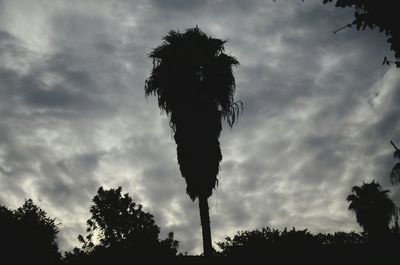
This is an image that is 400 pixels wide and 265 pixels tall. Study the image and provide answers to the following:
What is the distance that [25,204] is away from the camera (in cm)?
2977

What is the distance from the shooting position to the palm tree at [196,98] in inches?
537

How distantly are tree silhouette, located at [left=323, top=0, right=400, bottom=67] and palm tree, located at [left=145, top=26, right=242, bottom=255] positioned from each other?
8.22 meters

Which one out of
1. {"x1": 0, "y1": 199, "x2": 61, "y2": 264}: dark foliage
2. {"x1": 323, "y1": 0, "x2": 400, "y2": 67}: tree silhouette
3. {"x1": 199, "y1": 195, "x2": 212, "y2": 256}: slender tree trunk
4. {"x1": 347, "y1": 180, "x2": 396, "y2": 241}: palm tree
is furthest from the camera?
{"x1": 347, "y1": 180, "x2": 396, "y2": 241}: palm tree

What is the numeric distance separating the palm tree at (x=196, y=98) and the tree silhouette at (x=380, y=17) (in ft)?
27.0

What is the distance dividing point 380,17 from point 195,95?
9.35 metres

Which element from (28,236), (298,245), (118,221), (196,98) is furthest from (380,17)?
(118,221)

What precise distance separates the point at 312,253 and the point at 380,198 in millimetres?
19499

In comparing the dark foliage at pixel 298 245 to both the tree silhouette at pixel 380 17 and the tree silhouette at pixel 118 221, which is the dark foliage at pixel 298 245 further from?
the tree silhouette at pixel 118 221

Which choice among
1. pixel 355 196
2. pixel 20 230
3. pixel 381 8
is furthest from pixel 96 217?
pixel 381 8

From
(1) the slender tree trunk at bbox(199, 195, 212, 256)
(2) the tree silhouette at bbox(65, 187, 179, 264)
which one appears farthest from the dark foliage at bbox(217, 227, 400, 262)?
(2) the tree silhouette at bbox(65, 187, 179, 264)

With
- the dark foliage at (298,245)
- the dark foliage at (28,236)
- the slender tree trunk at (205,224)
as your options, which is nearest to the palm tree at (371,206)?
the dark foliage at (298,245)

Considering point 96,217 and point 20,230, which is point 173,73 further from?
point 96,217

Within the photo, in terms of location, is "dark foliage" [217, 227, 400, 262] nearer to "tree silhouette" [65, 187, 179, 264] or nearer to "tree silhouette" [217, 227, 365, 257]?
"tree silhouette" [217, 227, 365, 257]

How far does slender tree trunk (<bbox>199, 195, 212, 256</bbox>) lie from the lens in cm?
1338
